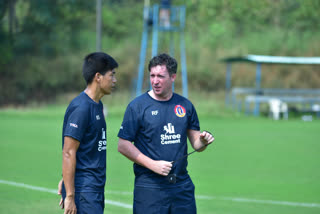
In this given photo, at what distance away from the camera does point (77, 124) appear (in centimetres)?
443

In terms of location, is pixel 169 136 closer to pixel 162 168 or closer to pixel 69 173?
pixel 162 168

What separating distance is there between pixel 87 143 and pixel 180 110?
984 mm

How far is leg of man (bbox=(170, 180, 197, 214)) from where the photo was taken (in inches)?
194

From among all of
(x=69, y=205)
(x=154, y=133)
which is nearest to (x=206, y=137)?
(x=154, y=133)

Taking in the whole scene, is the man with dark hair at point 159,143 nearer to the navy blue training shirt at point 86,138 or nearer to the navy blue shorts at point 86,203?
the navy blue training shirt at point 86,138

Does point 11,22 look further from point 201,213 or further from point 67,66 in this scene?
point 201,213

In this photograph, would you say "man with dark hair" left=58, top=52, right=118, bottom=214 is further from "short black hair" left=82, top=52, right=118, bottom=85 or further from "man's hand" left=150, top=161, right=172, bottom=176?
"man's hand" left=150, top=161, right=172, bottom=176

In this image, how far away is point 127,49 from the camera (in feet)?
144

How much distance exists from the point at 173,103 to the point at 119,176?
20.9 feet

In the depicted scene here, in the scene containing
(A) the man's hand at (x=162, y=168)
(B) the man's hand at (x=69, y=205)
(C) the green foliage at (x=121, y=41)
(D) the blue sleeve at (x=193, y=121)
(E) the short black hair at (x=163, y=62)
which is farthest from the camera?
(C) the green foliage at (x=121, y=41)

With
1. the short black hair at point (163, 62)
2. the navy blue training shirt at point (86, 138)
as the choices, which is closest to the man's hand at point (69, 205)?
the navy blue training shirt at point (86, 138)

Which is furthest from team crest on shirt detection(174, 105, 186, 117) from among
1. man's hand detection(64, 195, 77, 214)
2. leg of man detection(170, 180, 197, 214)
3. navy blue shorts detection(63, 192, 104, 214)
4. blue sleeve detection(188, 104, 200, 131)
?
man's hand detection(64, 195, 77, 214)

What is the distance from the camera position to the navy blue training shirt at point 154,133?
195 inches

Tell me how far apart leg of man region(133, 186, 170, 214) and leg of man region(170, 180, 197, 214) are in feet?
0.21
